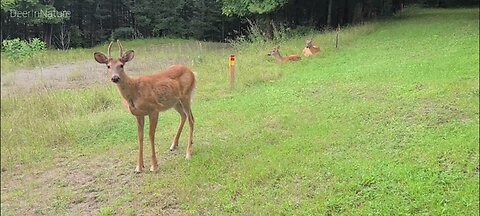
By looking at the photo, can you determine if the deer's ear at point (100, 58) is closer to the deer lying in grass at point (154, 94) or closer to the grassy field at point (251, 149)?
the grassy field at point (251, 149)

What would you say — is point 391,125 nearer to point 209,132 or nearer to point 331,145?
point 331,145

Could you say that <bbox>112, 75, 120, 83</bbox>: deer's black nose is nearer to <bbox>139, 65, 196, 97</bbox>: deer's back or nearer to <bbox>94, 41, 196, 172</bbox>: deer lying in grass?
<bbox>94, 41, 196, 172</bbox>: deer lying in grass

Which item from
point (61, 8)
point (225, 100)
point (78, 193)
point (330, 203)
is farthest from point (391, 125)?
point (61, 8)

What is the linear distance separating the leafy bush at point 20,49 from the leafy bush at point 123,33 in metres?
0.82

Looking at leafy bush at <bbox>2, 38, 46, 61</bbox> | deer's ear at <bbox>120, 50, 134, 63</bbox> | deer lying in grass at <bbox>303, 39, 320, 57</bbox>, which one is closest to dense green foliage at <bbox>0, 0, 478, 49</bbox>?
leafy bush at <bbox>2, 38, 46, 61</bbox>

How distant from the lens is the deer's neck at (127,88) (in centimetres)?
436

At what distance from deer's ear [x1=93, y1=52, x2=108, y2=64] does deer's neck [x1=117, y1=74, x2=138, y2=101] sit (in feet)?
2.32

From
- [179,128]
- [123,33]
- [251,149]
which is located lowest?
[251,149]

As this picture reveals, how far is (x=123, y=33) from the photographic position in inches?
112

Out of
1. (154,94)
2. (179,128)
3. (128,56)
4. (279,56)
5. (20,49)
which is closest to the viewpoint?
(20,49)

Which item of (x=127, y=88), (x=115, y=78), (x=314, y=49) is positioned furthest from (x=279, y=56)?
(x=115, y=78)

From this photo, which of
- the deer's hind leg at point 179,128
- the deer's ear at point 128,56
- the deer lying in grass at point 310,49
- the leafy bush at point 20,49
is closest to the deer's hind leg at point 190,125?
the deer's hind leg at point 179,128

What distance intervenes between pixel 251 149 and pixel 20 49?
354cm

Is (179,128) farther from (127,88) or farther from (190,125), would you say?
(127,88)
